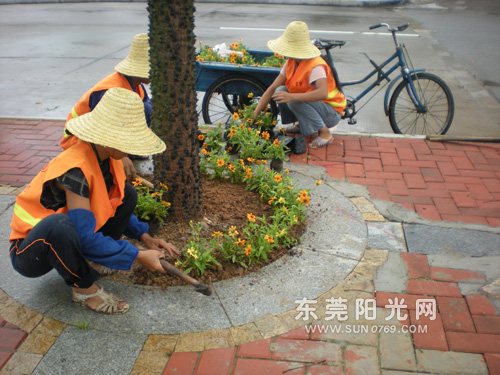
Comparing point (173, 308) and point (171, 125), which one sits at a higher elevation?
point (171, 125)

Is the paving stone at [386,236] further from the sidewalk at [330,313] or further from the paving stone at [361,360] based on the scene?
the paving stone at [361,360]

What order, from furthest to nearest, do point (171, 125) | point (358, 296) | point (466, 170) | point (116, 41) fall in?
point (116, 41)
point (466, 170)
point (171, 125)
point (358, 296)

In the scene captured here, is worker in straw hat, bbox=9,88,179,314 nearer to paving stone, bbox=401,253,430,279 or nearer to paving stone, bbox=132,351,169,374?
paving stone, bbox=132,351,169,374

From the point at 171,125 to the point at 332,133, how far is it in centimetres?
253

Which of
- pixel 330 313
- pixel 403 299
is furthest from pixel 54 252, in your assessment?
pixel 403 299

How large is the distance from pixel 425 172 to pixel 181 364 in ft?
9.79

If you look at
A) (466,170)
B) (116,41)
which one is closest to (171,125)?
(466,170)

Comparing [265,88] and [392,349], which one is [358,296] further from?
[265,88]

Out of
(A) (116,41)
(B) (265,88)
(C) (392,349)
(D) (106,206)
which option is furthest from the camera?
(A) (116,41)

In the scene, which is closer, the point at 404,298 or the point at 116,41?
the point at 404,298

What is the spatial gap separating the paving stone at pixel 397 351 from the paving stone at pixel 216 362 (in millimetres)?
760

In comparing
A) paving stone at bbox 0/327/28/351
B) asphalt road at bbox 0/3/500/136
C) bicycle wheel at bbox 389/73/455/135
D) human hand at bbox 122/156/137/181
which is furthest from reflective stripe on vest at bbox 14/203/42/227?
bicycle wheel at bbox 389/73/455/135

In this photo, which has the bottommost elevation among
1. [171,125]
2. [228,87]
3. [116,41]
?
[116,41]

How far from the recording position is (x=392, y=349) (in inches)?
97.4
